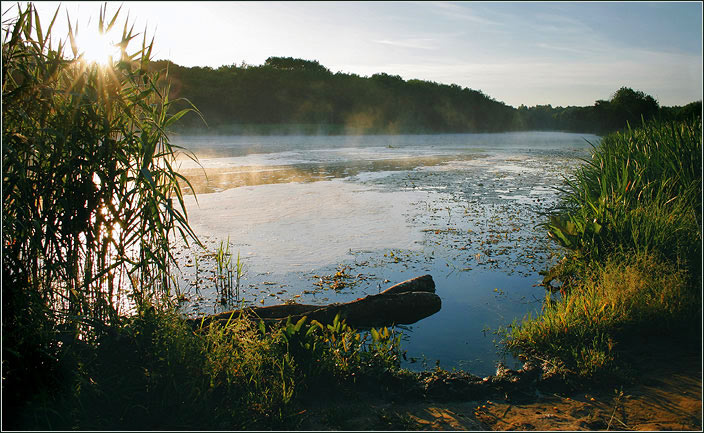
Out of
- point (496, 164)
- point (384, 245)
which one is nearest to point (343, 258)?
point (384, 245)

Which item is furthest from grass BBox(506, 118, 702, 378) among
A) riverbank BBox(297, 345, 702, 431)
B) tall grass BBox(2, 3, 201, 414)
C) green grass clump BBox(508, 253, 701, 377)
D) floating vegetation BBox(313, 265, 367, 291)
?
tall grass BBox(2, 3, 201, 414)

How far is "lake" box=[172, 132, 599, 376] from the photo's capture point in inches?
206

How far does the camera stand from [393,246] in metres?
7.69

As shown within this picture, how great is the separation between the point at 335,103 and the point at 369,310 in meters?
46.1

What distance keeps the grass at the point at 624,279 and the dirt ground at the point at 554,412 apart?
0.31 meters

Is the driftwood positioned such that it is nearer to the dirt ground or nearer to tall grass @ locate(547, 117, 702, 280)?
the dirt ground

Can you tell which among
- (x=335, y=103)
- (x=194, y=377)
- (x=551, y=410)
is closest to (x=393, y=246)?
(x=551, y=410)

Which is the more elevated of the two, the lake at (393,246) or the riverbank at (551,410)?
the lake at (393,246)

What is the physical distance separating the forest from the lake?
19383 mm

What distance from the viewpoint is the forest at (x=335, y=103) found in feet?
131

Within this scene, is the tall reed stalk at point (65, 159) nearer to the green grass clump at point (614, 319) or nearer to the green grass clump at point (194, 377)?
the green grass clump at point (194, 377)

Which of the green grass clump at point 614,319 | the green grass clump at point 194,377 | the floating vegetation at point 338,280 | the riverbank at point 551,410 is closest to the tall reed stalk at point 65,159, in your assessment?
the green grass clump at point 194,377

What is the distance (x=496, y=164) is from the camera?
70.2 ft

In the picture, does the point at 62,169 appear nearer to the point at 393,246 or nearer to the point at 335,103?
the point at 393,246
